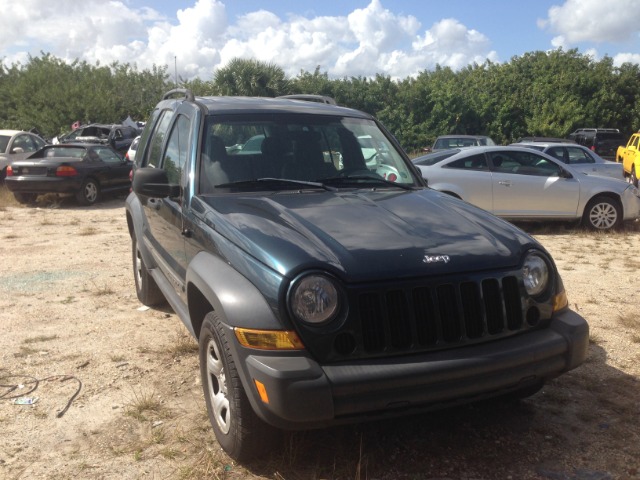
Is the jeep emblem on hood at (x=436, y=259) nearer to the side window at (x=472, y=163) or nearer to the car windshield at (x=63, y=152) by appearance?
the side window at (x=472, y=163)

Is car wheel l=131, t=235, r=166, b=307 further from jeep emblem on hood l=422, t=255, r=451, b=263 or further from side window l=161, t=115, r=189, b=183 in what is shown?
jeep emblem on hood l=422, t=255, r=451, b=263

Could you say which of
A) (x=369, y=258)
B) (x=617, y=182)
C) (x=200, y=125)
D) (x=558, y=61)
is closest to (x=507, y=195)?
(x=617, y=182)

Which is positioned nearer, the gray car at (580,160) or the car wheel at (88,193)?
the car wheel at (88,193)

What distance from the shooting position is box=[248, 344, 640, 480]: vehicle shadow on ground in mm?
3320

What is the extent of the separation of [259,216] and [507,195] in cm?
794

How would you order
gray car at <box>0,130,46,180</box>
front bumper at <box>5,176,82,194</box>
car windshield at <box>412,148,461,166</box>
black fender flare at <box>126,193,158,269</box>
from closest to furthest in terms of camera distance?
1. black fender flare at <box>126,193,158,269</box>
2. car windshield at <box>412,148,461,166</box>
3. front bumper at <box>5,176,82,194</box>
4. gray car at <box>0,130,46,180</box>

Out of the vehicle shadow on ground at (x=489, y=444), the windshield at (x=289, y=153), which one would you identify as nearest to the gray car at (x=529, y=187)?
the windshield at (x=289, y=153)

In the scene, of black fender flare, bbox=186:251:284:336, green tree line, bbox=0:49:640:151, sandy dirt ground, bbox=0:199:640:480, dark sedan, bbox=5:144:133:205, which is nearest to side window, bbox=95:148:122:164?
dark sedan, bbox=5:144:133:205

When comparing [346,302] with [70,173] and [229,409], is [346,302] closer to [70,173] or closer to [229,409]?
[229,409]

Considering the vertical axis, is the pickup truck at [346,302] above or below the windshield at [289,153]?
below

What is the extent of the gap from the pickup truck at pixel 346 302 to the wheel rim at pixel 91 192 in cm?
1105

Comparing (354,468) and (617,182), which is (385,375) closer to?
(354,468)

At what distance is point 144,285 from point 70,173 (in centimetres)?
887

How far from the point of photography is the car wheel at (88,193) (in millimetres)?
14313
